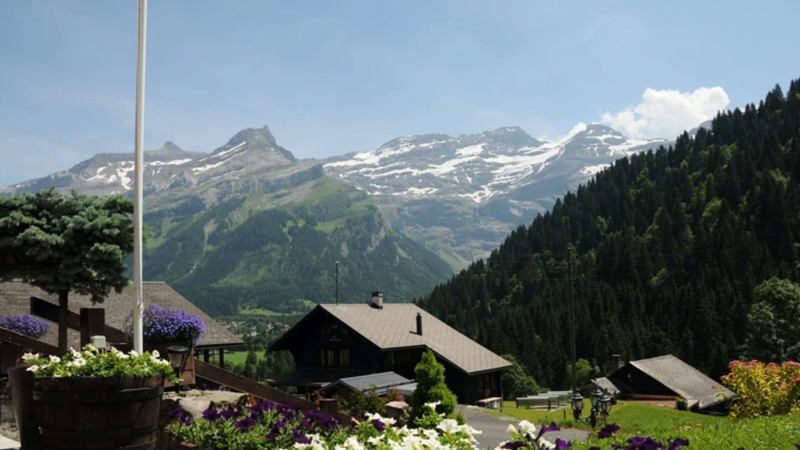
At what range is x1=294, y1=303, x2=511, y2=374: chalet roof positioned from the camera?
178ft

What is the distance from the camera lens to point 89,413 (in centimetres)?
701

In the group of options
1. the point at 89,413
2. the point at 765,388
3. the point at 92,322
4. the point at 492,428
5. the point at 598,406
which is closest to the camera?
the point at 89,413

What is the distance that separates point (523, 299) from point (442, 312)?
2108cm

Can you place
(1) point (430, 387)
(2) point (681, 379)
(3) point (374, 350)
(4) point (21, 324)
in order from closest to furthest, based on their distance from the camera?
(4) point (21, 324)
(1) point (430, 387)
(3) point (374, 350)
(2) point (681, 379)

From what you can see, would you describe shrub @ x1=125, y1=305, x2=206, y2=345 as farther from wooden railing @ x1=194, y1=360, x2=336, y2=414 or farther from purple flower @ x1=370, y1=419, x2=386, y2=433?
purple flower @ x1=370, y1=419, x2=386, y2=433

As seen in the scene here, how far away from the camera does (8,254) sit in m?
15.1

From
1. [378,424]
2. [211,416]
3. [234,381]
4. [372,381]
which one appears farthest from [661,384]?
[378,424]

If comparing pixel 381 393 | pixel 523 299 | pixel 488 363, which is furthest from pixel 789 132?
pixel 381 393

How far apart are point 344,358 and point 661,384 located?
33023 millimetres

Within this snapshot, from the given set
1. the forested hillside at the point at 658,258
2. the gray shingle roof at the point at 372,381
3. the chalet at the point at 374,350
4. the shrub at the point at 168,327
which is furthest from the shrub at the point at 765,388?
the forested hillside at the point at 658,258

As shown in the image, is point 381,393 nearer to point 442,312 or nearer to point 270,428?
point 270,428

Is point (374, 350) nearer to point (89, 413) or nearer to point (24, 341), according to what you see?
point (24, 341)

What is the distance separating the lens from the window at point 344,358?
5525 cm

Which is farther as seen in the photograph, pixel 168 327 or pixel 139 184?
pixel 168 327
